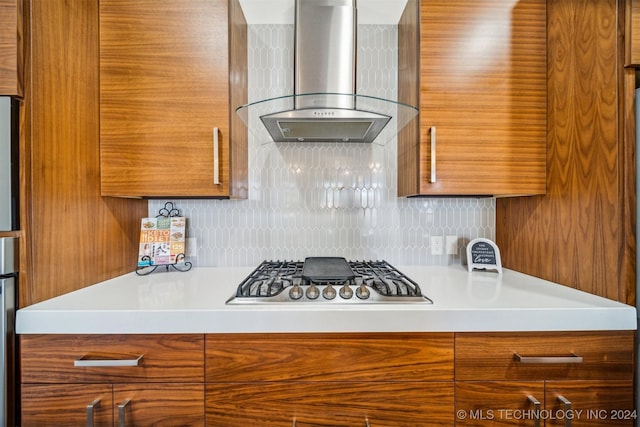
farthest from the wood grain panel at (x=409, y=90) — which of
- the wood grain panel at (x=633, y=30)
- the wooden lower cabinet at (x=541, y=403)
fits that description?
the wooden lower cabinet at (x=541, y=403)

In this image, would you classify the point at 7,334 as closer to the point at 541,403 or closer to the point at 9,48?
the point at 9,48

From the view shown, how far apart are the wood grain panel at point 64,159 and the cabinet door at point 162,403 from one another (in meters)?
0.46

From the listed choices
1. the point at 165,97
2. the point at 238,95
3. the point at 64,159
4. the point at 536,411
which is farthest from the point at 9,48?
the point at 536,411

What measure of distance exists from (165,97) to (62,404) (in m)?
1.17

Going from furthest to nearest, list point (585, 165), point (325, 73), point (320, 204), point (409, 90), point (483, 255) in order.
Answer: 1. point (320, 204)
2. point (483, 255)
3. point (409, 90)
4. point (325, 73)
5. point (585, 165)

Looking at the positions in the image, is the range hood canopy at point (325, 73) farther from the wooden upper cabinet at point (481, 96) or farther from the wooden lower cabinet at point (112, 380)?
the wooden lower cabinet at point (112, 380)

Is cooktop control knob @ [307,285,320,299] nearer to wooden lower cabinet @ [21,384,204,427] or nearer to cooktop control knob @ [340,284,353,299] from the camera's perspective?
cooktop control knob @ [340,284,353,299]

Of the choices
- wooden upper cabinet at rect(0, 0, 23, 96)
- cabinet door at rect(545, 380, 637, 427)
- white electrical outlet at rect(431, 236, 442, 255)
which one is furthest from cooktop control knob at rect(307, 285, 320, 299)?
wooden upper cabinet at rect(0, 0, 23, 96)

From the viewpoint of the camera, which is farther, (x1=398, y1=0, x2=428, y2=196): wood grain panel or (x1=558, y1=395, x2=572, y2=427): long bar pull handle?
(x1=398, y1=0, x2=428, y2=196): wood grain panel

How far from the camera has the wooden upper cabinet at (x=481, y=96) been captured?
1348mm

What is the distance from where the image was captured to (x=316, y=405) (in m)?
0.98

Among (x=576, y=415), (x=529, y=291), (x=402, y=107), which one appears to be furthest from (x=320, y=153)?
(x=576, y=415)

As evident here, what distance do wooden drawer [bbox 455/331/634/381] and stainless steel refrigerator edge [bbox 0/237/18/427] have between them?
1.41 meters

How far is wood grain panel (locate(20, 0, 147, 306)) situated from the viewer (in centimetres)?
104
